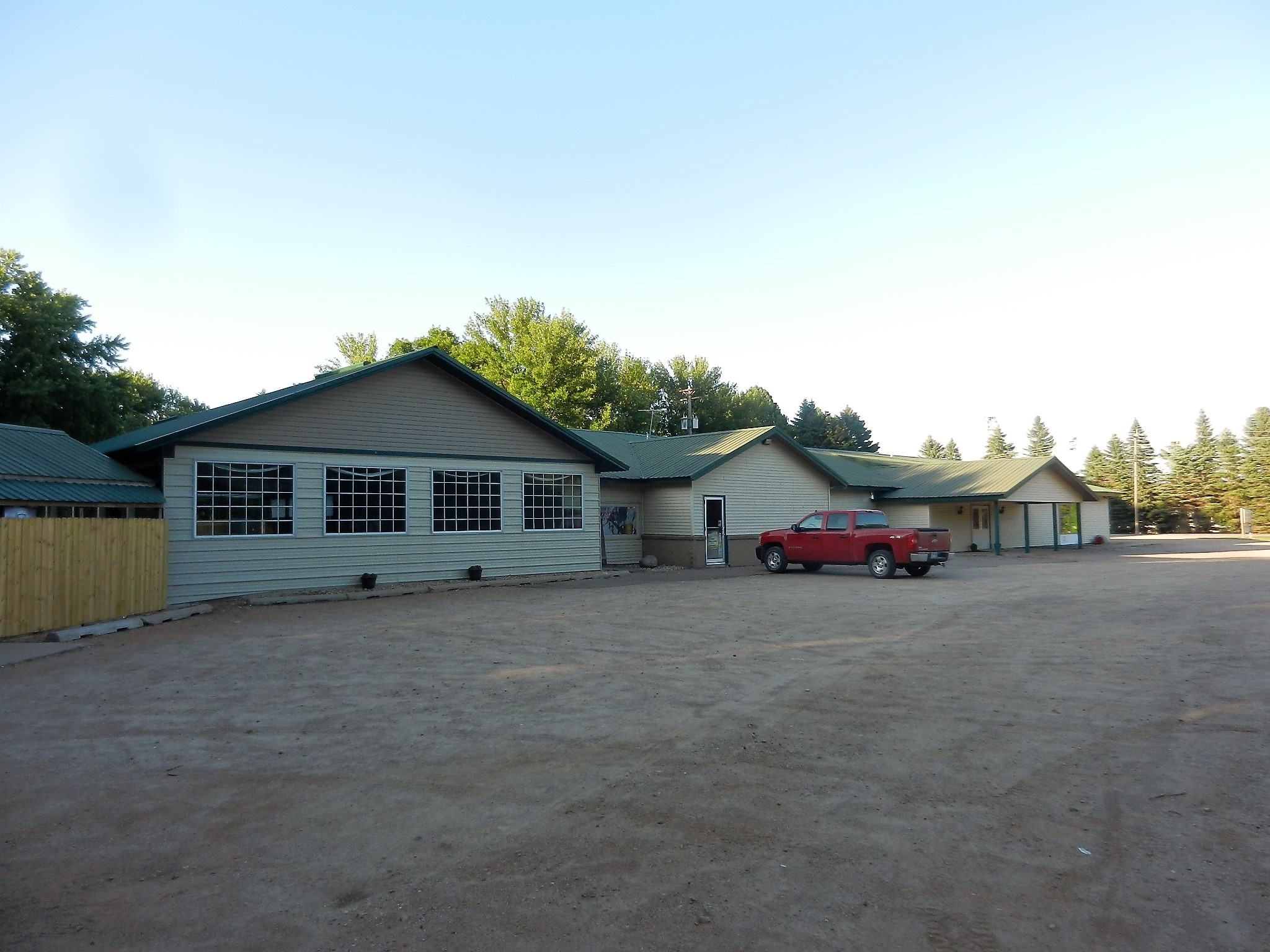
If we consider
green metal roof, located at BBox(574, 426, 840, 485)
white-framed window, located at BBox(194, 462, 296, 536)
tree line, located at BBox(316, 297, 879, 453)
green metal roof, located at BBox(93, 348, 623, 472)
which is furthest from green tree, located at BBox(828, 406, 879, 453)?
white-framed window, located at BBox(194, 462, 296, 536)

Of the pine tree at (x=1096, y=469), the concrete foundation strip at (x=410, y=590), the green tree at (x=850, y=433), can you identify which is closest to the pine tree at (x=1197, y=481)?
the pine tree at (x=1096, y=469)

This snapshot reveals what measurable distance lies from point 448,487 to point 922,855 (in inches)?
689

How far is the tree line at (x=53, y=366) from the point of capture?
32.0 meters

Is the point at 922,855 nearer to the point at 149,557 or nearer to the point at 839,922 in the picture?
the point at 839,922

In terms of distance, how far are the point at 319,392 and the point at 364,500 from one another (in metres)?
2.65

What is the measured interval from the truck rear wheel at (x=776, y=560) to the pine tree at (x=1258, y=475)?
5719 cm

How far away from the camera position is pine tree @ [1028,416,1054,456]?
109625 millimetres

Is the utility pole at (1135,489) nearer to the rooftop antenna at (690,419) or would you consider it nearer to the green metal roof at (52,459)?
the rooftop antenna at (690,419)

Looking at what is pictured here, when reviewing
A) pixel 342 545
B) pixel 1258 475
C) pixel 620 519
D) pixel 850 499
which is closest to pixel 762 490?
pixel 620 519

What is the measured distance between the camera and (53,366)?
108 ft

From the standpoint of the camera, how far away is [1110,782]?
5703 millimetres

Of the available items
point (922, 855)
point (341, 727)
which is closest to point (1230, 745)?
point (922, 855)

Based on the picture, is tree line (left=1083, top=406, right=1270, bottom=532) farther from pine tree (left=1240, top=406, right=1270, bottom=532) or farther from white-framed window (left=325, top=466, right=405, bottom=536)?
white-framed window (left=325, top=466, right=405, bottom=536)

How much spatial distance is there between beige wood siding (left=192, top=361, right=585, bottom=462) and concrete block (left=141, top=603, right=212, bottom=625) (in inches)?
132
